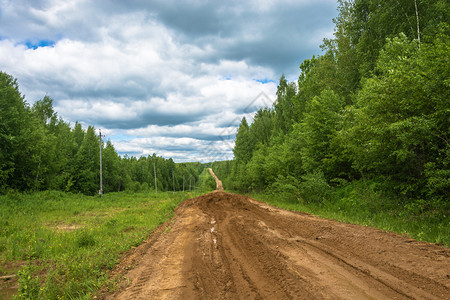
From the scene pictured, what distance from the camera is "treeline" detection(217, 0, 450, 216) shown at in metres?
7.73

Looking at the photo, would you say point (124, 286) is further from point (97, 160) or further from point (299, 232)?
point (97, 160)

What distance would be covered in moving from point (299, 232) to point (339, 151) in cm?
916

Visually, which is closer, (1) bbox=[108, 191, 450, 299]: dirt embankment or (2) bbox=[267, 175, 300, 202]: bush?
(1) bbox=[108, 191, 450, 299]: dirt embankment

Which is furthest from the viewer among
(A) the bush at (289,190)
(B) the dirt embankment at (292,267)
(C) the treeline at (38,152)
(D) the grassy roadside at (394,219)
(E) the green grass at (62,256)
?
(C) the treeline at (38,152)

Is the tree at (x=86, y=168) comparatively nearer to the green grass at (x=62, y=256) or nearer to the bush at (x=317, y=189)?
the green grass at (x=62, y=256)

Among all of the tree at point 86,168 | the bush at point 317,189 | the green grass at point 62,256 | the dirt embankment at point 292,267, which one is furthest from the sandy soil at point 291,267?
the tree at point 86,168

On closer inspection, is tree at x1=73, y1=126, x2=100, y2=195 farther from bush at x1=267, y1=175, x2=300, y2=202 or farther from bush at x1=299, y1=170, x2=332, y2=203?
bush at x1=299, y1=170, x2=332, y2=203

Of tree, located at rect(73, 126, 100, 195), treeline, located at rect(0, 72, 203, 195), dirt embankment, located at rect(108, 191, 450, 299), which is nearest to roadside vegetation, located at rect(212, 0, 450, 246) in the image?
dirt embankment, located at rect(108, 191, 450, 299)

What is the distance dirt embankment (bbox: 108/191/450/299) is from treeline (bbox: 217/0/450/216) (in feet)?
11.4

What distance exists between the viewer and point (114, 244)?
8336 mm

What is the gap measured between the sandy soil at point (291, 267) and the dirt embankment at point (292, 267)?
13 mm

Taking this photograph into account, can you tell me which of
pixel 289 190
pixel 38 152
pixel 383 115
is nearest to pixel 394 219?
pixel 383 115

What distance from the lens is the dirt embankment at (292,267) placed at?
154 inches

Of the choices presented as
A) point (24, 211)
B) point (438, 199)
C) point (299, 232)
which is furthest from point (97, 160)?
point (438, 199)
